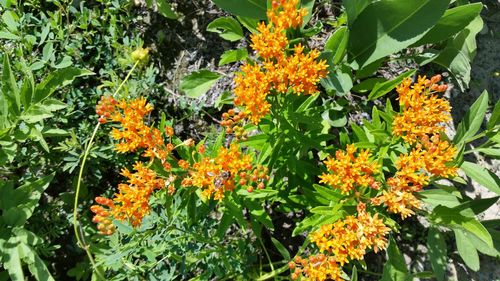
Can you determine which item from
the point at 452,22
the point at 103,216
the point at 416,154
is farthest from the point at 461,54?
the point at 103,216

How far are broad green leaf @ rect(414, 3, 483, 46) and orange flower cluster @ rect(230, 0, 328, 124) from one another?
1076 mm

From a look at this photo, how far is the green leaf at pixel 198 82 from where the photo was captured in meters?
3.23

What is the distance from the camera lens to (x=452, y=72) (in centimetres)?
326

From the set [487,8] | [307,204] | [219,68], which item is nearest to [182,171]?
[307,204]

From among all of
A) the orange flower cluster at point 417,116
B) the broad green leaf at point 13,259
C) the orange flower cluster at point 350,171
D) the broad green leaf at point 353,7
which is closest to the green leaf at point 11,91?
the broad green leaf at point 13,259

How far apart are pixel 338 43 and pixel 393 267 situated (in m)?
1.41

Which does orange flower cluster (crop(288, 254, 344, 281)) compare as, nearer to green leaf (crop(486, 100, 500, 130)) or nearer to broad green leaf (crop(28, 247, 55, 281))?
green leaf (crop(486, 100, 500, 130))

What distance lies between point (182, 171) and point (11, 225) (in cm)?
125

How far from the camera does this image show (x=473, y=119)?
2.72 metres

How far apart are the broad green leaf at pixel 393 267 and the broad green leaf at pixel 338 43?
1180 mm

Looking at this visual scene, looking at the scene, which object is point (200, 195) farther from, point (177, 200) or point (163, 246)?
point (163, 246)

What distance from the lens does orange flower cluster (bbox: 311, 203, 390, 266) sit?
2.22 meters

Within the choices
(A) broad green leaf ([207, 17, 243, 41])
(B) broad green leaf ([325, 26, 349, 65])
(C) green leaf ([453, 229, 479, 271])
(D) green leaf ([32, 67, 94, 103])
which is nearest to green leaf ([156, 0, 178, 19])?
(A) broad green leaf ([207, 17, 243, 41])

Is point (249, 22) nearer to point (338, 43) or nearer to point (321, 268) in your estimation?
point (338, 43)
